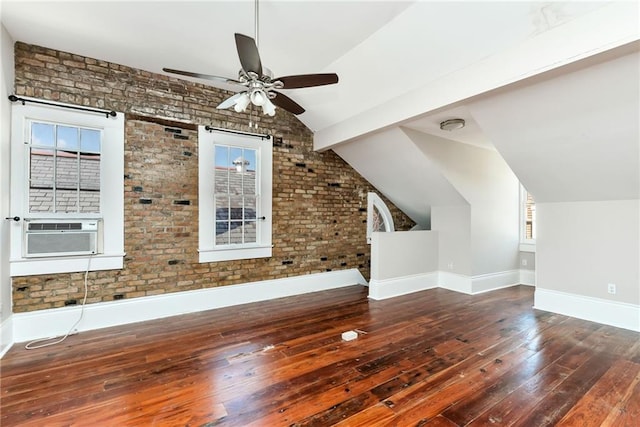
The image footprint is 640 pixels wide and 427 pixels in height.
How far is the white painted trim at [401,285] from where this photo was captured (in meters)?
4.71

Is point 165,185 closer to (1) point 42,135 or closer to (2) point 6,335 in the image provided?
(1) point 42,135

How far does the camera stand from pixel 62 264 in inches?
130

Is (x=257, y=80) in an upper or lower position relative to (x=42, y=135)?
upper

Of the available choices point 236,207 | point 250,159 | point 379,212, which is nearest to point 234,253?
point 236,207

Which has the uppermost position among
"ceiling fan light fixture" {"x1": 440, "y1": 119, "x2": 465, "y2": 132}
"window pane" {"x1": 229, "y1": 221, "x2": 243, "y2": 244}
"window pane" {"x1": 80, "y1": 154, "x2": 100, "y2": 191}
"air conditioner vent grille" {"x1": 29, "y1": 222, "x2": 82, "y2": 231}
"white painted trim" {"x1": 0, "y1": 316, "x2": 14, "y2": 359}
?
"ceiling fan light fixture" {"x1": 440, "y1": 119, "x2": 465, "y2": 132}

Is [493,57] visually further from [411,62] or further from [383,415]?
[383,415]

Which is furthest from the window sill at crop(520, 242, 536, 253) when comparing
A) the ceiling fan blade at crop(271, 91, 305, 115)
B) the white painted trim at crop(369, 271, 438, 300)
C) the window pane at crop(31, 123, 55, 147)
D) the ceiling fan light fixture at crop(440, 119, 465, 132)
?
the window pane at crop(31, 123, 55, 147)

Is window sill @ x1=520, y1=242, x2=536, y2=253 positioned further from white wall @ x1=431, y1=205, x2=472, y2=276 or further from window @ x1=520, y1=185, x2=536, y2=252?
white wall @ x1=431, y1=205, x2=472, y2=276

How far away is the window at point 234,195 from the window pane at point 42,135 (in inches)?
60.7

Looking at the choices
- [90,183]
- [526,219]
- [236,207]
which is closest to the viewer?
[90,183]

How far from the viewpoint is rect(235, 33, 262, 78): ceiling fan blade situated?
1891mm

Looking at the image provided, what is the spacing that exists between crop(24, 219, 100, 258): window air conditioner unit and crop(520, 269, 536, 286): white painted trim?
22.2ft

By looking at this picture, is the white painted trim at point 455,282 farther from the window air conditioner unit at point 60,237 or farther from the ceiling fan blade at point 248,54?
the window air conditioner unit at point 60,237

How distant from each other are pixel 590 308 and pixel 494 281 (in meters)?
1.54
